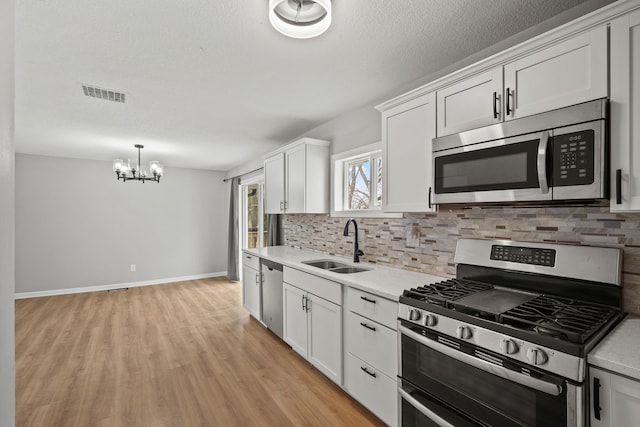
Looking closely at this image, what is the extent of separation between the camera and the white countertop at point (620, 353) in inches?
39.7

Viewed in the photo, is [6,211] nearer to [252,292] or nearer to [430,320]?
[430,320]

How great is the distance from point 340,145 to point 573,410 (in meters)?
2.78

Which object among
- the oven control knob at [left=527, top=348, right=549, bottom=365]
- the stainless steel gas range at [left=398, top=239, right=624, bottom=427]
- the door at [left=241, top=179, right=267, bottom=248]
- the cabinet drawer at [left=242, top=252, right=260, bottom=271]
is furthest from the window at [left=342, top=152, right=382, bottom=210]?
the door at [left=241, top=179, right=267, bottom=248]

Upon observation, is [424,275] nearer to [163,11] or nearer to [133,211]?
[163,11]

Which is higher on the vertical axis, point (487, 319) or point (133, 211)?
point (133, 211)

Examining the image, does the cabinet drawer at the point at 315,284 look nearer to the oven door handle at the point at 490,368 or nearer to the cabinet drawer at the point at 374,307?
the cabinet drawer at the point at 374,307

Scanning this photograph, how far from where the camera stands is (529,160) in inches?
58.1

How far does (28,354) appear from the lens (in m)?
3.03

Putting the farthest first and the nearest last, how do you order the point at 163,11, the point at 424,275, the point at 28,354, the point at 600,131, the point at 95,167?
the point at 95,167 < the point at 28,354 < the point at 424,275 < the point at 163,11 < the point at 600,131

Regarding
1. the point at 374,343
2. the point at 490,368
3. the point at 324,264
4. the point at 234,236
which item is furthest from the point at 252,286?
the point at 490,368

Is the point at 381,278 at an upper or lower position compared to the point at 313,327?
upper

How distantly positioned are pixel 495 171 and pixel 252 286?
10.4 ft

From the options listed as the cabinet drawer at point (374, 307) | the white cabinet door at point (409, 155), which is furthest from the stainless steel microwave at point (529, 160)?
the cabinet drawer at point (374, 307)

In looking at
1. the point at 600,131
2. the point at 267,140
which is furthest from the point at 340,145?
the point at 600,131
